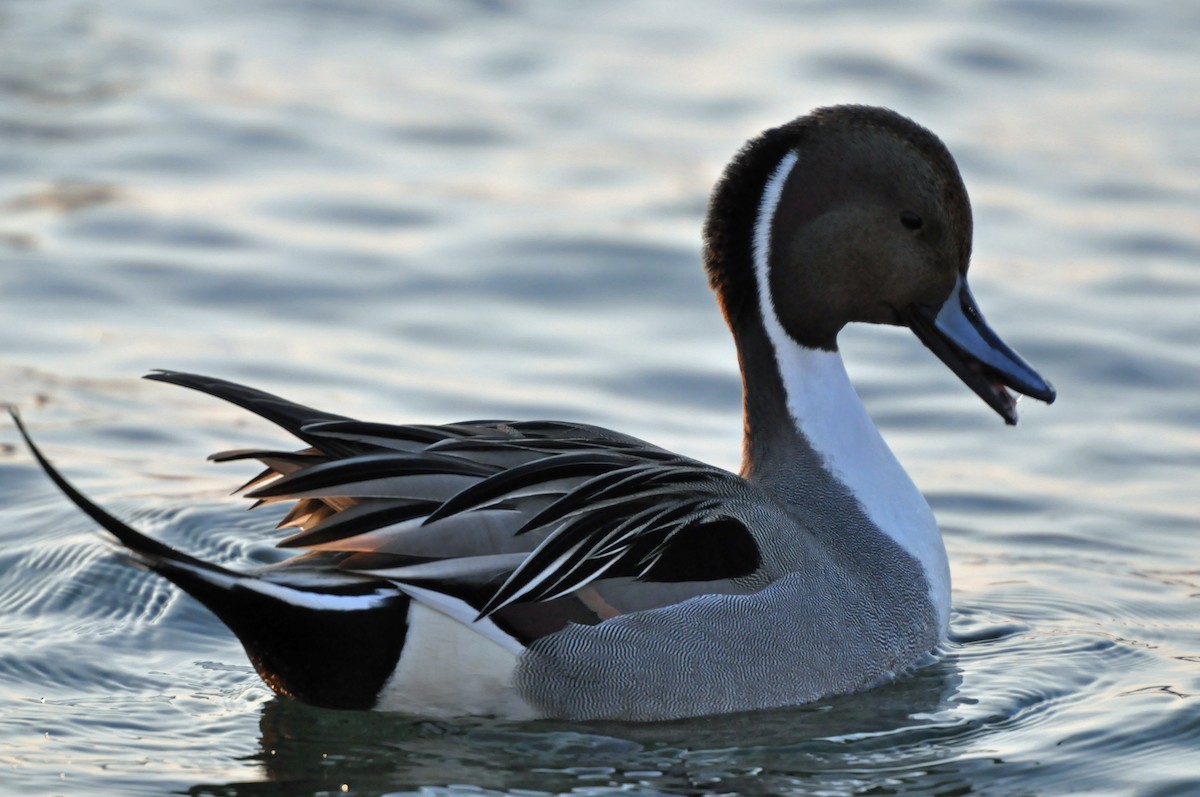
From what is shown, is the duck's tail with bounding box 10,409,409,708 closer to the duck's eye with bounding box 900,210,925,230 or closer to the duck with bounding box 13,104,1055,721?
the duck with bounding box 13,104,1055,721

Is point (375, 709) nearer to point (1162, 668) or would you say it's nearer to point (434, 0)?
point (1162, 668)

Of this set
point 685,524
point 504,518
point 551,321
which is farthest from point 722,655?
point 551,321

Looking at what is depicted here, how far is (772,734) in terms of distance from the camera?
4.89 meters

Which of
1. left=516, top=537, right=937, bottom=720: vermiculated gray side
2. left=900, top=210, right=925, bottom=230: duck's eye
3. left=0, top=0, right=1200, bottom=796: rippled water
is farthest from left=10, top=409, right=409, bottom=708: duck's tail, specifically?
left=900, top=210, right=925, bottom=230: duck's eye

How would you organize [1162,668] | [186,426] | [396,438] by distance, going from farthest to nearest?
[186,426] < [1162,668] < [396,438]

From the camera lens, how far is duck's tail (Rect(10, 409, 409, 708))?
4500mm

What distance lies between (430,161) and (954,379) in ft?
10.2

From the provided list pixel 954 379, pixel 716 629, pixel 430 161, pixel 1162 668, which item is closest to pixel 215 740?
pixel 716 629

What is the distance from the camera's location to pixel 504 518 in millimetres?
4773

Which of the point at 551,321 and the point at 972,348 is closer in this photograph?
the point at 972,348

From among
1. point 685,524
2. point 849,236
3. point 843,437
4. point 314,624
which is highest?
point 849,236

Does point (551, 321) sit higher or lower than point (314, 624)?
higher

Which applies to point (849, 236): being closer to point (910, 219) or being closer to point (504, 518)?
point (910, 219)

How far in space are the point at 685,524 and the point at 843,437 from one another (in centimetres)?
84
